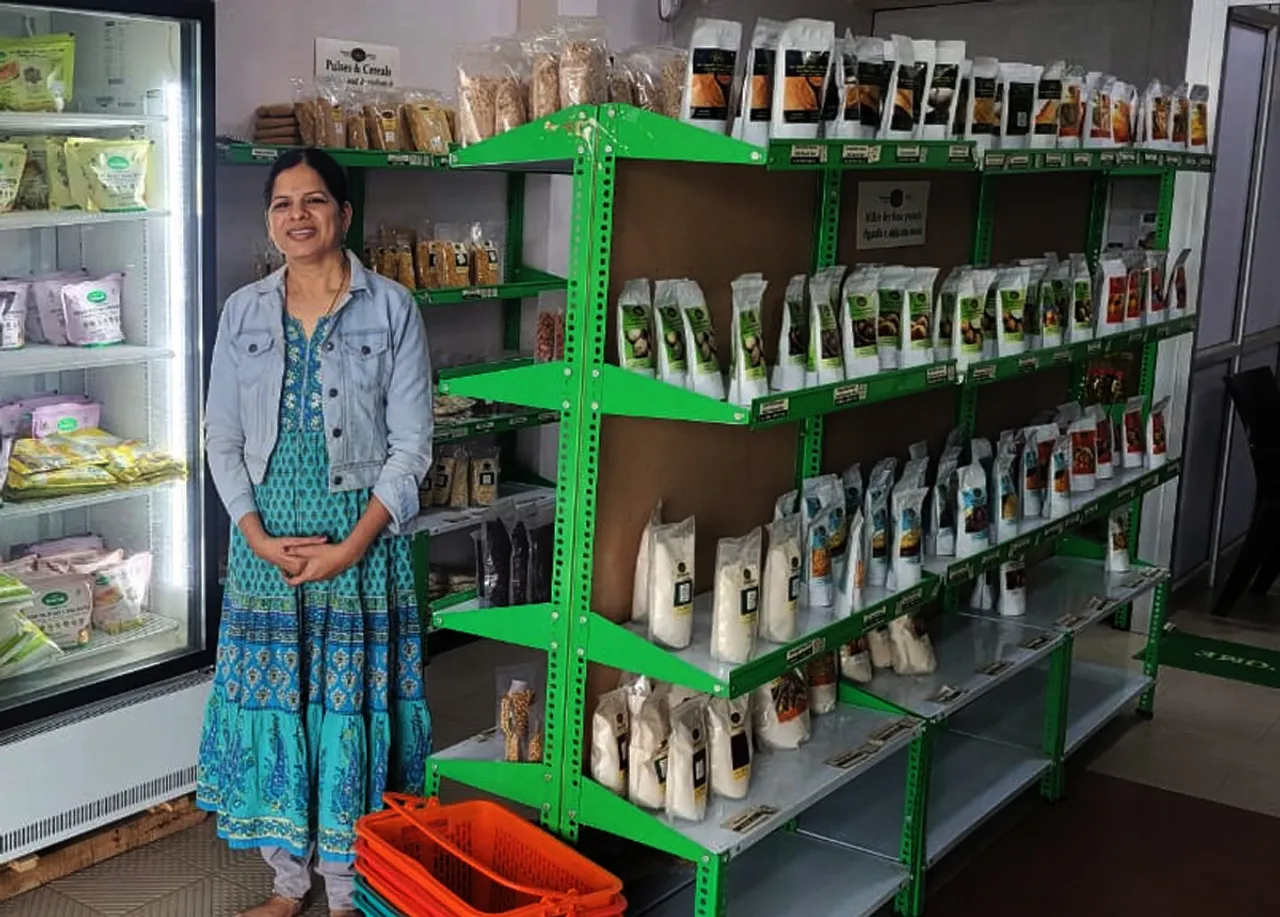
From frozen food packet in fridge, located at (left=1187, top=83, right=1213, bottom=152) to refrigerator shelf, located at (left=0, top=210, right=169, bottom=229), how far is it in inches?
134

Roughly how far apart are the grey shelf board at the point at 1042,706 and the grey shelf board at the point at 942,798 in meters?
0.12

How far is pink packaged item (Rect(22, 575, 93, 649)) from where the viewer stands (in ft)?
12.5

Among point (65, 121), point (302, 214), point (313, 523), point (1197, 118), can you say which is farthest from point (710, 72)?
point (1197, 118)

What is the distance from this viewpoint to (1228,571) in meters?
7.06

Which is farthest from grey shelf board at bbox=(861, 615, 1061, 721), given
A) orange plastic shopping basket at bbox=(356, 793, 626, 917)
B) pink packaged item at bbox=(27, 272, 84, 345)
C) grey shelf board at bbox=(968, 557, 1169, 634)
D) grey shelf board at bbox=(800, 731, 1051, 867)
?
pink packaged item at bbox=(27, 272, 84, 345)

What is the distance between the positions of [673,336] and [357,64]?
2.81 m

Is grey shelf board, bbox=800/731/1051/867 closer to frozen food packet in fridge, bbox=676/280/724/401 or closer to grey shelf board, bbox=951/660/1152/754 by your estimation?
grey shelf board, bbox=951/660/1152/754

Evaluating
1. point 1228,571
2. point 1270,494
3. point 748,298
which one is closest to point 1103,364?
point 1270,494

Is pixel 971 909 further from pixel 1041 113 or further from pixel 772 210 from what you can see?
pixel 1041 113

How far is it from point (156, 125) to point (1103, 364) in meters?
3.42

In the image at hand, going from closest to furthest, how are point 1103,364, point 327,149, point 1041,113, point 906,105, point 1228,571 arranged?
point 906,105 < point 1041,113 < point 327,149 < point 1103,364 < point 1228,571

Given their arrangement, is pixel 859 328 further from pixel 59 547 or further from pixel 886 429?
pixel 59 547

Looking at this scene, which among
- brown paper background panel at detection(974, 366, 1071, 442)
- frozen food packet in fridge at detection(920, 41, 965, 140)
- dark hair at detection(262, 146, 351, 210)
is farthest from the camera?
brown paper background panel at detection(974, 366, 1071, 442)

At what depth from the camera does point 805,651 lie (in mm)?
3070
